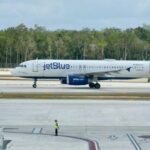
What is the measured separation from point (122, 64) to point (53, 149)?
48993mm

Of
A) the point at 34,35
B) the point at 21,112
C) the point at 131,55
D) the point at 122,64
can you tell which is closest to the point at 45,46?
the point at 34,35

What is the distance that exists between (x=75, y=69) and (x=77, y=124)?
1439 inches

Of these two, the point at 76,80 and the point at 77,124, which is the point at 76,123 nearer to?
the point at 77,124

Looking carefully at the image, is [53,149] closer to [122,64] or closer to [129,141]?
[129,141]

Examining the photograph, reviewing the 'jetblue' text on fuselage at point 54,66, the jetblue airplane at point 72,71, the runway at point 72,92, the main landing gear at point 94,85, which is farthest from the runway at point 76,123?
the 'jetblue' text on fuselage at point 54,66

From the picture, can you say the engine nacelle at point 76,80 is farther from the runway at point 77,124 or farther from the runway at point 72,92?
the runway at point 77,124

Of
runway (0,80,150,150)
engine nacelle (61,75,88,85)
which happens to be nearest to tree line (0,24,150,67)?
engine nacelle (61,75,88,85)

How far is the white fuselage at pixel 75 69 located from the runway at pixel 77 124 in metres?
21.3

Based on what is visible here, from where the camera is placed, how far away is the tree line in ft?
566

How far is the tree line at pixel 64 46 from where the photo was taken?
17238cm

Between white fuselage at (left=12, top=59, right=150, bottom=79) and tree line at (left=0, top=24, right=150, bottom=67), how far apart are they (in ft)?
310

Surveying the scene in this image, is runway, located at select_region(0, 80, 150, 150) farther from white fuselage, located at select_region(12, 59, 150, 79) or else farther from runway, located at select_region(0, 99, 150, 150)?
white fuselage, located at select_region(12, 59, 150, 79)

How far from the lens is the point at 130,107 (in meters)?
44.2

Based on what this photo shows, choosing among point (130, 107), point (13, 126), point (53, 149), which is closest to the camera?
point (53, 149)
